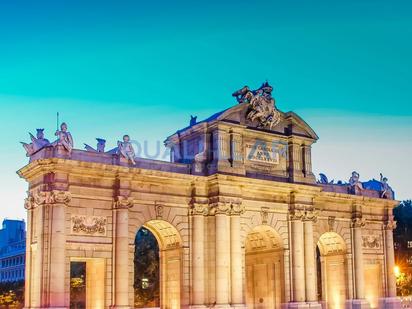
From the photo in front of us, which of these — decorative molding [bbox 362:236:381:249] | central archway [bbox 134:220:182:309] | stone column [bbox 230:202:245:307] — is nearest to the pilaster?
central archway [bbox 134:220:182:309]

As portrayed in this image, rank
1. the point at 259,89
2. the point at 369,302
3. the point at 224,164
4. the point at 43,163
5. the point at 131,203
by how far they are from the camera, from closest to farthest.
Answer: the point at 43,163 < the point at 131,203 < the point at 224,164 < the point at 259,89 < the point at 369,302

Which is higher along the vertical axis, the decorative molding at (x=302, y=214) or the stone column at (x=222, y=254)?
the decorative molding at (x=302, y=214)

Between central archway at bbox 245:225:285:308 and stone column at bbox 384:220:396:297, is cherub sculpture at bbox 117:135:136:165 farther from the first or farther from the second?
stone column at bbox 384:220:396:297

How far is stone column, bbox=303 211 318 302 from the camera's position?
3906cm

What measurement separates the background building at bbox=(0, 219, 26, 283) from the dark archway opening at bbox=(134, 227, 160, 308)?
3951cm

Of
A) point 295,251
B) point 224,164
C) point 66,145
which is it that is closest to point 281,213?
point 295,251

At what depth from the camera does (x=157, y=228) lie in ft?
120

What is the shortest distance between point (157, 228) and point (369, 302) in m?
17.3

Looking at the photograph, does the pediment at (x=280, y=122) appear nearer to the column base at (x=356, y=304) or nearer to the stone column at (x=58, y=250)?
the stone column at (x=58, y=250)

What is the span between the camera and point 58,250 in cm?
3081

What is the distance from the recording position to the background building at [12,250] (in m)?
102

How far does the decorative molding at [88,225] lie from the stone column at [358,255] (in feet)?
61.8

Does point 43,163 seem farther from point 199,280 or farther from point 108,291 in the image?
point 199,280

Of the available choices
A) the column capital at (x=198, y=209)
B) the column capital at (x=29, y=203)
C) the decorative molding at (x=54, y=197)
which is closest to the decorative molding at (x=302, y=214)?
the column capital at (x=198, y=209)
